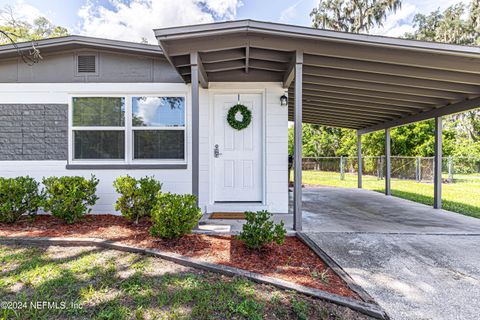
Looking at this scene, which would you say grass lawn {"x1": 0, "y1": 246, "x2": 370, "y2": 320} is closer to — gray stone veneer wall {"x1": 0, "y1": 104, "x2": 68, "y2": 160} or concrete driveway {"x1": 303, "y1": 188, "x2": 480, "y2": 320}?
concrete driveway {"x1": 303, "y1": 188, "x2": 480, "y2": 320}

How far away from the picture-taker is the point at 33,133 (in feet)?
15.9

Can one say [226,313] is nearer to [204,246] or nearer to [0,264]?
[204,246]

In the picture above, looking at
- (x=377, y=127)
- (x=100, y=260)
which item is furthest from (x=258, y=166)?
(x=377, y=127)

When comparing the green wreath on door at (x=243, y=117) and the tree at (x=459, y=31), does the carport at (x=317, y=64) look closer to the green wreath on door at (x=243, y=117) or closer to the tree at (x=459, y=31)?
the green wreath on door at (x=243, y=117)

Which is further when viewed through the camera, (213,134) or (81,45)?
(213,134)

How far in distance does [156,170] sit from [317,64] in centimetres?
328

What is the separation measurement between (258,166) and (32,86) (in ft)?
14.5

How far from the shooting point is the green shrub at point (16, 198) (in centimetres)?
395

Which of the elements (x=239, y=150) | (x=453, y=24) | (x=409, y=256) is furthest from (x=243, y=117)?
(x=453, y=24)

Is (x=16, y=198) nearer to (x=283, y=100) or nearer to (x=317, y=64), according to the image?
(x=283, y=100)

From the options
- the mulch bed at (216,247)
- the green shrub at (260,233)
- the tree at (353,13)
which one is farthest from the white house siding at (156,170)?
the tree at (353,13)

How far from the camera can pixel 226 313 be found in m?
1.96

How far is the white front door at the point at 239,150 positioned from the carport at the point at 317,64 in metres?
0.41

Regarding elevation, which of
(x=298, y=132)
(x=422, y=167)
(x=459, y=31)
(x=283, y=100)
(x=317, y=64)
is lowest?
(x=422, y=167)
